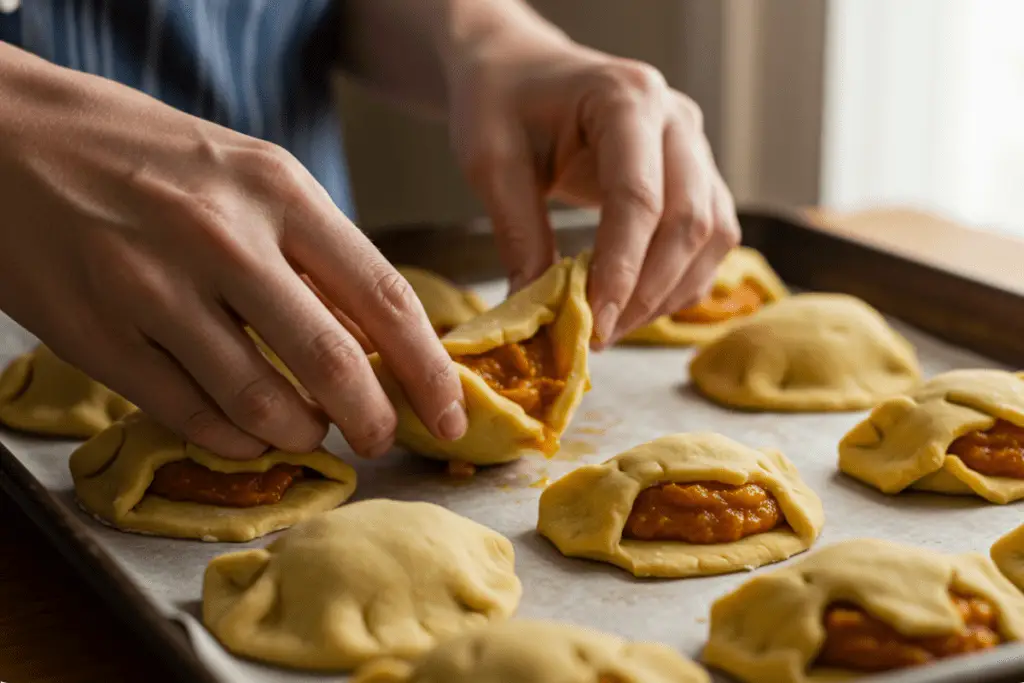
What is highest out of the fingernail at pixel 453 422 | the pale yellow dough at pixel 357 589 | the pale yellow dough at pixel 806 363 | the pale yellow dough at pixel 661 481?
the fingernail at pixel 453 422

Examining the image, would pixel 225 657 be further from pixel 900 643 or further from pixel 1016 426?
pixel 1016 426

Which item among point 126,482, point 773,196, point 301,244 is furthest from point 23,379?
point 773,196

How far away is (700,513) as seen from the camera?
1759 mm

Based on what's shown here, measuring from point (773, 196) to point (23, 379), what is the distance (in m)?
3.02

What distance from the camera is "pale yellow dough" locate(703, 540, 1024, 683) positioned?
1358mm

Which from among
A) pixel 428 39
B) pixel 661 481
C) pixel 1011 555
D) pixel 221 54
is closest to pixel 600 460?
pixel 661 481

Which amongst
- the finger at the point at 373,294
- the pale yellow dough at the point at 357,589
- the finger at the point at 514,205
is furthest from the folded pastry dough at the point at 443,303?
the pale yellow dough at the point at 357,589

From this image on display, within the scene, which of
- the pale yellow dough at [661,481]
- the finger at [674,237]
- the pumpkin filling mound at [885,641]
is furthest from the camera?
the finger at [674,237]

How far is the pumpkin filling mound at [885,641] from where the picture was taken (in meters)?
1.35

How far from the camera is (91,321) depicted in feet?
5.29

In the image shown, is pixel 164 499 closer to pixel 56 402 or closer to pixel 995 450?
pixel 56 402

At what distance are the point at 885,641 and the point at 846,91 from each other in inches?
128

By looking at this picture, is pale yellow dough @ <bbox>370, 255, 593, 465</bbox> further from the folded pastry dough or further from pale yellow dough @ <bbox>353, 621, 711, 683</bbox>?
pale yellow dough @ <bbox>353, 621, 711, 683</bbox>

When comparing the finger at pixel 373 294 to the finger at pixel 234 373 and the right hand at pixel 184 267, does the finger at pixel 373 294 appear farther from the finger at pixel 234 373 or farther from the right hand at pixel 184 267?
the finger at pixel 234 373
